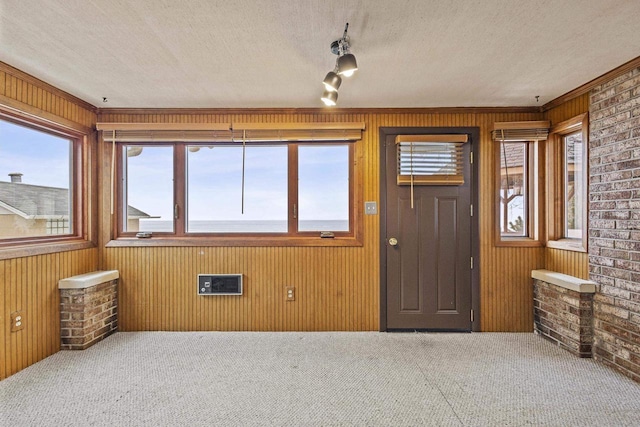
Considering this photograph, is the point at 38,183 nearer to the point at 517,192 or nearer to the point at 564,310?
the point at 517,192

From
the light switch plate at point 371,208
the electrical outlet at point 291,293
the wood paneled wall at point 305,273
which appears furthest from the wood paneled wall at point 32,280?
the light switch plate at point 371,208

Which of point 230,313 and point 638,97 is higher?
point 638,97

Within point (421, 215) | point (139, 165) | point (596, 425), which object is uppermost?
point (139, 165)

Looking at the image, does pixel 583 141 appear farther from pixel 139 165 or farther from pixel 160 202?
pixel 139 165

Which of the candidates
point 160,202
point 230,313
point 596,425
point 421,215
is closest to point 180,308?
point 230,313

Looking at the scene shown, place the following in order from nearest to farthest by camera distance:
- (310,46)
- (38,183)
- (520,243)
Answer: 1. (310,46)
2. (38,183)
3. (520,243)

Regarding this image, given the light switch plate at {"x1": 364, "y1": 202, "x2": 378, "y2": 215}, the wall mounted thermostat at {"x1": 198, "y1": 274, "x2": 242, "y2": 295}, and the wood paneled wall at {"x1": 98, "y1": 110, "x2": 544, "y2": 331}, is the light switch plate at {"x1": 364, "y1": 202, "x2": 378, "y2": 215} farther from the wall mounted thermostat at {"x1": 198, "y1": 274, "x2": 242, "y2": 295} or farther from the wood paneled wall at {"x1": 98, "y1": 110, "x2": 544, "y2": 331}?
the wall mounted thermostat at {"x1": 198, "y1": 274, "x2": 242, "y2": 295}

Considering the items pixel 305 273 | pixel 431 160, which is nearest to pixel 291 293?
pixel 305 273

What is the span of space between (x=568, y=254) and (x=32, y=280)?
15.9ft

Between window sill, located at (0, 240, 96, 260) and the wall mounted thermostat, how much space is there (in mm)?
1195

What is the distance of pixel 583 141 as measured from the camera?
277 cm

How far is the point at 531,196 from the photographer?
331cm

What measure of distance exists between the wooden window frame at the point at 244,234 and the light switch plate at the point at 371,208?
0.22 feet

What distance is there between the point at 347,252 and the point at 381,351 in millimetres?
1019
